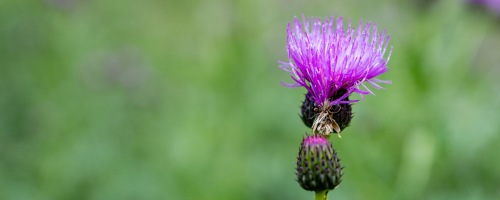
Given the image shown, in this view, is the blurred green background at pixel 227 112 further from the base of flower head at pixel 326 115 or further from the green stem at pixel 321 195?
the green stem at pixel 321 195

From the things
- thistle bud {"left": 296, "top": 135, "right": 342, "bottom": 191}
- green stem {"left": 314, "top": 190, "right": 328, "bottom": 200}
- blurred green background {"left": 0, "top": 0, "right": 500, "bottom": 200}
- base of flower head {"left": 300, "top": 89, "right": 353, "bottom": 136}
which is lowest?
green stem {"left": 314, "top": 190, "right": 328, "bottom": 200}

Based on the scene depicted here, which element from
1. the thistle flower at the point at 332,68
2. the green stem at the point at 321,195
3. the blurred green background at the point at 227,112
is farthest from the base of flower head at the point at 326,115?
the blurred green background at the point at 227,112

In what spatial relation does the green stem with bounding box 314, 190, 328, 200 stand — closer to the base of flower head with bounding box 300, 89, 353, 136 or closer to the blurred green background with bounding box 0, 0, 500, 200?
the base of flower head with bounding box 300, 89, 353, 136

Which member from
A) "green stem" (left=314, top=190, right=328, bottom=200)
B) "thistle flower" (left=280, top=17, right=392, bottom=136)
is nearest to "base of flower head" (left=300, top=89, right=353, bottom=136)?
"thistle flower" (left=280, top=17, right=392, bottom=136)

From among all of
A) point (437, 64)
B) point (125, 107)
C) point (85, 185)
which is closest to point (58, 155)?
point (85, 185)

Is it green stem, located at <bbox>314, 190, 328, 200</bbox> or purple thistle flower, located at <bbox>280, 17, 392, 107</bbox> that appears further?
purple thistle flower, located at <bbox>280, 17, 392, 107</bbox>

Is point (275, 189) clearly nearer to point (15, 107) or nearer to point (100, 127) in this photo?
point (100, 127)
